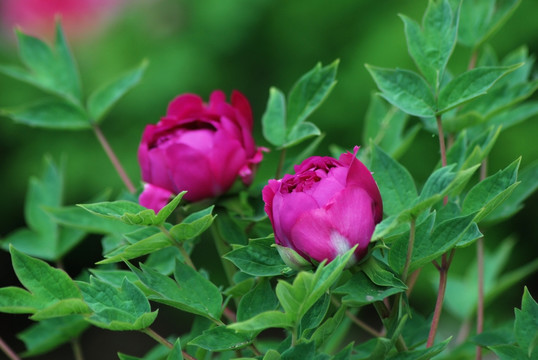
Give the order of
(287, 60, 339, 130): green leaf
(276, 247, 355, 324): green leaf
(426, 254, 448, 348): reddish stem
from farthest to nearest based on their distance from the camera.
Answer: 1. (287, 60, 339, 130): green leaf
2. (426, 254, 448, 348): reddish stem
3. (276, 247, 355, 324): green leaf

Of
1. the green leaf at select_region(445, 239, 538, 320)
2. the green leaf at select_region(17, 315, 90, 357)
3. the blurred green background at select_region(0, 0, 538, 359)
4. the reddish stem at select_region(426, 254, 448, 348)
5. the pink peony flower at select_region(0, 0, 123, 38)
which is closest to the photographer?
the reddish stem at select_region(426, 254, 448, 348)

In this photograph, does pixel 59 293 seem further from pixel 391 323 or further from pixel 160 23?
pixel 160 23

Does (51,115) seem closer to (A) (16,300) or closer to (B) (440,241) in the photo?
(A) (16,300)

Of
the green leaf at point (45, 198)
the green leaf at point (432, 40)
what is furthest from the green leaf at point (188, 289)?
the green leaf at point (45, 198)

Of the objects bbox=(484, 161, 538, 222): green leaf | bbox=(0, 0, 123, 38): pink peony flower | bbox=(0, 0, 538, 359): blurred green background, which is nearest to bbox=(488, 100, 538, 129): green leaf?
bbox=(484, 161, 538, 222): green leaf

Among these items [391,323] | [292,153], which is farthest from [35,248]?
[292,153]

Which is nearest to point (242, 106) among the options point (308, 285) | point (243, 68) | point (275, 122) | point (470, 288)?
point (275, 122)

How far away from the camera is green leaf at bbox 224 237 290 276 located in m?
0.50

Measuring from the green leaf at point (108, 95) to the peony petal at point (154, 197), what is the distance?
192 mm

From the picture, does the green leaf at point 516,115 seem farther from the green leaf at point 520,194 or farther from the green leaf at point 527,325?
the green leaf at point 527,325

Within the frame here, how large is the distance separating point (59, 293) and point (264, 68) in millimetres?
1932

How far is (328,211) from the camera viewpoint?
469 millimetres

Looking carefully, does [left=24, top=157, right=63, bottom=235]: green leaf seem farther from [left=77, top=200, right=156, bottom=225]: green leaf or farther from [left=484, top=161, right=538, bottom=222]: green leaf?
[left=484, top=161, right=538, bottom=222]: green leaf

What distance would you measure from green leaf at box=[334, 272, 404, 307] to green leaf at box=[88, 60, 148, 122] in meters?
0.38
